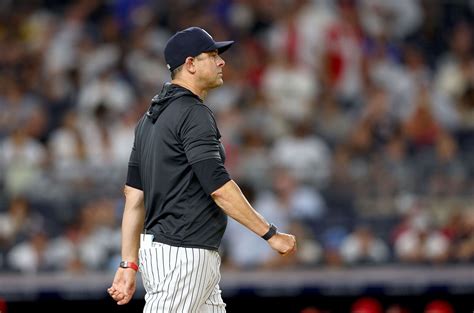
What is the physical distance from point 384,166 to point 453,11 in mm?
4196

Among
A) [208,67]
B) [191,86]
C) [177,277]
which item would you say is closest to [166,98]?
[191,86]

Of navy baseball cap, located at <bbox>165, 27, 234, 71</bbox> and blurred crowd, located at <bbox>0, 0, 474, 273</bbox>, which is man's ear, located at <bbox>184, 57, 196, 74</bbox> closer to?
navy baseball cap, located at <bbox>165, 27, 234, 71</bbox>

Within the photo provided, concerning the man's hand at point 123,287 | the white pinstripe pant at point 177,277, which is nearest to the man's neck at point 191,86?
the white pinstripe pant at point 177,277

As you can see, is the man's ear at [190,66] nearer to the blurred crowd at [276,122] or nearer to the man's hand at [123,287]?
the man's hand at [123,287]

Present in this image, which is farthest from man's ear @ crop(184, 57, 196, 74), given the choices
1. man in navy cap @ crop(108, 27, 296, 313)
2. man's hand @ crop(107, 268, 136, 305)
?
man's hand @ crop(107, 268, 136, 305)

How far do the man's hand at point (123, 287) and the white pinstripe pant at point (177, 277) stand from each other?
15 cm

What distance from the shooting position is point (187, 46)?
4.93m

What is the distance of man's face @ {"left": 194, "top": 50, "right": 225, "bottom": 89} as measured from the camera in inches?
195

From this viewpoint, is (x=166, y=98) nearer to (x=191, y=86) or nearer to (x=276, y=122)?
(x=191, y=86)

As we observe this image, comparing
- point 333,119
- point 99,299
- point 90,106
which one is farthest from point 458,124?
point 99,299

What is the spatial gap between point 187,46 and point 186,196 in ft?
2.15

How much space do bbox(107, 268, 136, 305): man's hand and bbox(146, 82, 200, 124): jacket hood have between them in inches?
27.2

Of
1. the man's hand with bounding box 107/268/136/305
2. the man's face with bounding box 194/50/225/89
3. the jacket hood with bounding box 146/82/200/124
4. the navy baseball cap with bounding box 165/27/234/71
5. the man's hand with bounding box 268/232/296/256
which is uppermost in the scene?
the navy baseball cap with bounding box 165/27/234/71

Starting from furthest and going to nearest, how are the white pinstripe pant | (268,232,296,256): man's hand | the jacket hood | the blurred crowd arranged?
the blurred crowd → the jacket hood → the white pinstripe pant → (268,232,296,256): man's hand
